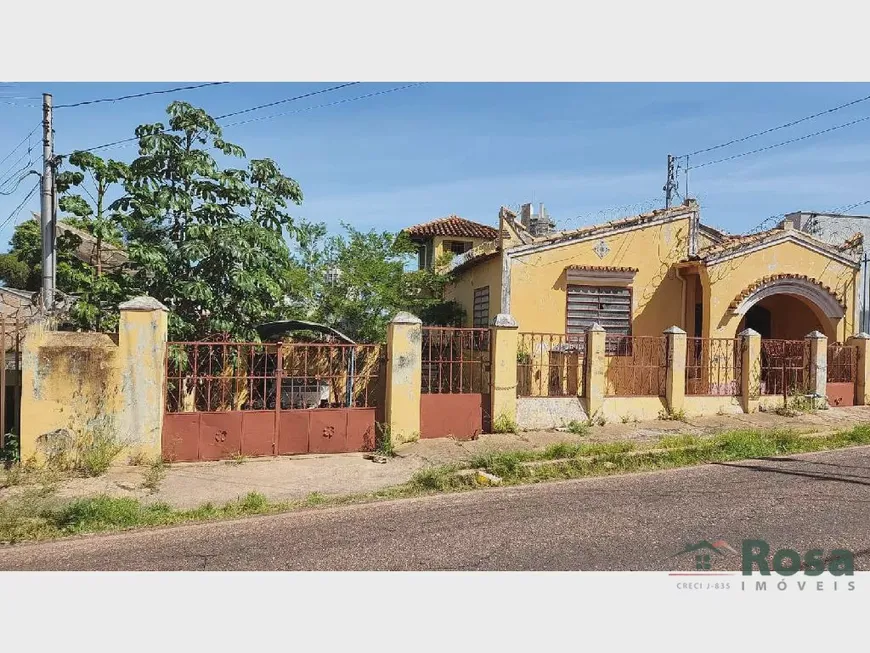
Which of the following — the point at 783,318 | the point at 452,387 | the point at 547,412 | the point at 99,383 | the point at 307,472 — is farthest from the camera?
the point at 783,318

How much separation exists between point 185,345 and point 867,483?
8.73 m

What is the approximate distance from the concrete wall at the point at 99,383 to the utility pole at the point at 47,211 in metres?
1.86

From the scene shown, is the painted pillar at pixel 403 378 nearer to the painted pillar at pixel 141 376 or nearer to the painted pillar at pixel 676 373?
the painted pillar at pixel 141 376

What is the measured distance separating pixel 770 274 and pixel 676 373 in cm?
427

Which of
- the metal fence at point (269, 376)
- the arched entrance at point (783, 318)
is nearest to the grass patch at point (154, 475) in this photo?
the metal fence at point (269, 376)

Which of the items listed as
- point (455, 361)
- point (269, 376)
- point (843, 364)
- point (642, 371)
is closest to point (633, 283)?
point (642, 371)

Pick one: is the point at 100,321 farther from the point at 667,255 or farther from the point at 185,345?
the point at 667,255

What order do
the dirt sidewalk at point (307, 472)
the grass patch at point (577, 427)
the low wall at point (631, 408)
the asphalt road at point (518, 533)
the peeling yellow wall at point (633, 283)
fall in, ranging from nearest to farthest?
1. the asphalt road at point (518, 533)
2. the dirt sidewalk at point (307, 472)
3. the grass patch at point (577, 427)
4. the low wall at point (631, 408)
5. the peeling yellow wall at point (633, 283)

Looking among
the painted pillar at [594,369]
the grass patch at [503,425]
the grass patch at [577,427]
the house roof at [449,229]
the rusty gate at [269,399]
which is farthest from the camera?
the house roof at [449,229]

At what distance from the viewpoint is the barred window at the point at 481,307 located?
14242 mm

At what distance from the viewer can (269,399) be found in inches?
370

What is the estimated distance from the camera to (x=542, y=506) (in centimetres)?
648

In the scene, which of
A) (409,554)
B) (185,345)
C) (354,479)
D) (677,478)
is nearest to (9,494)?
(185,345)

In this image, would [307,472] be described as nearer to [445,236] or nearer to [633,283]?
[633,283]
